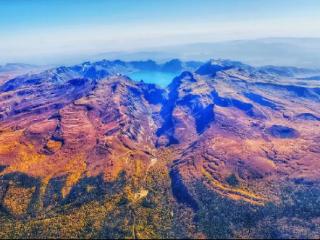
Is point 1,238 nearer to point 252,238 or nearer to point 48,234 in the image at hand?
point 48,234

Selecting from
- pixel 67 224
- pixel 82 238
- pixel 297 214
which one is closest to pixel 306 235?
pixel 297 214

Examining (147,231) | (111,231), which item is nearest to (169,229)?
(147,231)

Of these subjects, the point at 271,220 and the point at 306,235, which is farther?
the point at 271,220

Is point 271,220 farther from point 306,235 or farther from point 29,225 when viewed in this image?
point 29,225

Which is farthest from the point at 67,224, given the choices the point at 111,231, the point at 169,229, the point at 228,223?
the point at 228,223

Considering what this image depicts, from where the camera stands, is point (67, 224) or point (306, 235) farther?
point (67, 224)

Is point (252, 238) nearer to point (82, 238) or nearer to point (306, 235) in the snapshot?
point (306, 235)

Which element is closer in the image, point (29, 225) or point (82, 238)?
point (82, 238)
